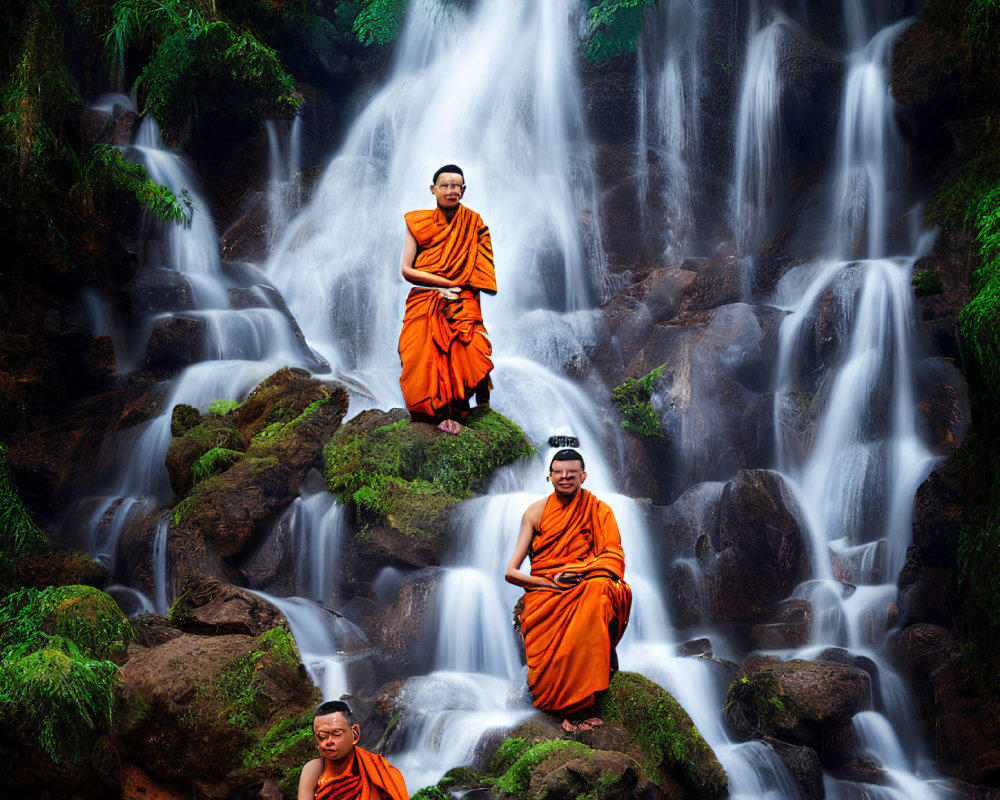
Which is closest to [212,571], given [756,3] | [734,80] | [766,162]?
[766,162]

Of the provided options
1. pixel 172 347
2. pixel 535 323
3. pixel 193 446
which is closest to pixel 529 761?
pixel 193 446

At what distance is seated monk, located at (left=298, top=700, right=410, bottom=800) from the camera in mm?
3852

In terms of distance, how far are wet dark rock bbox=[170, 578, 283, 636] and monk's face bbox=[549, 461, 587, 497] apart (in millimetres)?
2384

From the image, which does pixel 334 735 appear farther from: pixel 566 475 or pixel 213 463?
pixel 213 463

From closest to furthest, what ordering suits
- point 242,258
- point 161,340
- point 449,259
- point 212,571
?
point 449,259 < point 212,571 < point 161,340 < point 242,258

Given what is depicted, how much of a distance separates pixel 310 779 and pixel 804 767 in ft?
12.8

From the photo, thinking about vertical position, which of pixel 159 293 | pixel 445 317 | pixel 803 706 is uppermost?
pixel 159 293

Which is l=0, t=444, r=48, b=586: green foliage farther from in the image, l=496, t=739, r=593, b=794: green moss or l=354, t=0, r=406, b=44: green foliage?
l=354, t=0, r=406, b=44: green foliage

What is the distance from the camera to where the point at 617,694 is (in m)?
5.33

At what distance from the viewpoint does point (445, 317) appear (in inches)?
279

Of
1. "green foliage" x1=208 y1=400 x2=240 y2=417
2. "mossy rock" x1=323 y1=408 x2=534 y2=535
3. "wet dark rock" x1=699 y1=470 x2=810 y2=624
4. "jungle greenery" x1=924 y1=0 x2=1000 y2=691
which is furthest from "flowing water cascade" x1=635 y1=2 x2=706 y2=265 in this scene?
"mossy rock" x1=323 y1=408 x2=534 y2=535

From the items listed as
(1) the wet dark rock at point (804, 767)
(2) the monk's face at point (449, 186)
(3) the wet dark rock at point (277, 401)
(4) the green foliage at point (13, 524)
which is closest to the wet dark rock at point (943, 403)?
(1) the wet dark rock at point (804, 767)

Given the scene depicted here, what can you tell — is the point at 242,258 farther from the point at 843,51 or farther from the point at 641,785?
the point at 641,785

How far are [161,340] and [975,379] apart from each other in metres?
9.80
